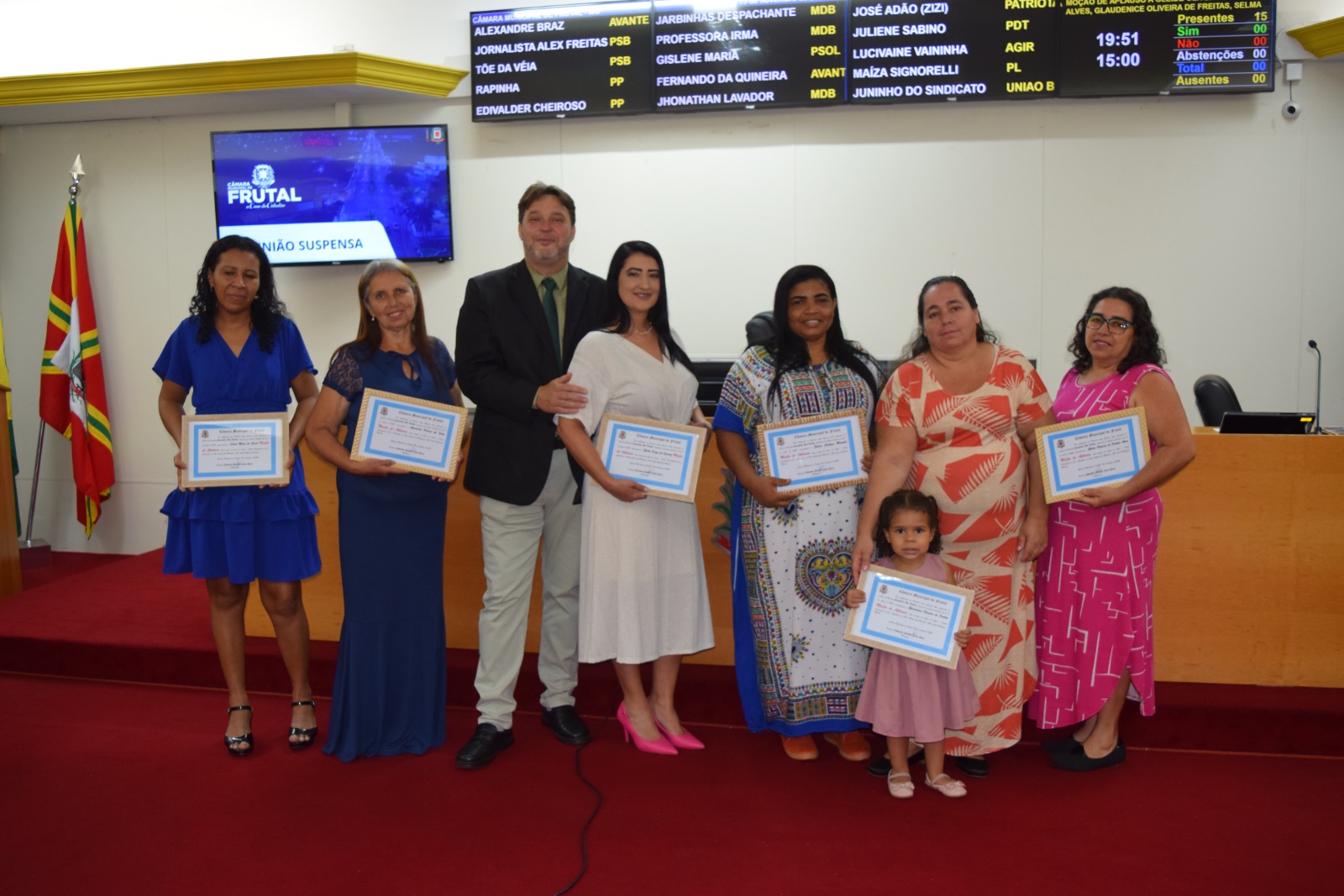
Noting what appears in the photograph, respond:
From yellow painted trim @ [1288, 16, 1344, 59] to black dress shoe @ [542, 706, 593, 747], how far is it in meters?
4.72

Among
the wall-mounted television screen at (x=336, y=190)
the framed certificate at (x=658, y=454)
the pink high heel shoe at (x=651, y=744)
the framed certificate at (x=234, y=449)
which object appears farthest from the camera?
the wall-mounted television screen at (x=336, y=190)

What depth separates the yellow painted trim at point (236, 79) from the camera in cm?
505

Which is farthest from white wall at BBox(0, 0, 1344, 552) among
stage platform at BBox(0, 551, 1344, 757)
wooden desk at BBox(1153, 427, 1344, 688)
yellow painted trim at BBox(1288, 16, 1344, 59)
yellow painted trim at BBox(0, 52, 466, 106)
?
wooden desk at BBox(1153, 427, 1344, 688)

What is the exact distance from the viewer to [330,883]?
2.26 metres

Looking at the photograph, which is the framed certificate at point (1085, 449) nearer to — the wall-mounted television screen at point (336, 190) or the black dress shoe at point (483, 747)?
the black dress shoe at point (483, 747)

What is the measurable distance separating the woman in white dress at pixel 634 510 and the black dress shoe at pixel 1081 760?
107 centimetres

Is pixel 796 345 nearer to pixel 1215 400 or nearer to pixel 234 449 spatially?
pixel 234 449

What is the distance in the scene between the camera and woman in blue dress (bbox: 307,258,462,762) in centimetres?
284

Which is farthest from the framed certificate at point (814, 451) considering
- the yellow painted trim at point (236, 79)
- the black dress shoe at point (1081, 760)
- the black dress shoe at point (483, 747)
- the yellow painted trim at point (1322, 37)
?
the yellow painted trim at point (1322, 37)

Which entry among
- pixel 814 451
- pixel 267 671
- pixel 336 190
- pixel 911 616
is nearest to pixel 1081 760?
pixel 911 616

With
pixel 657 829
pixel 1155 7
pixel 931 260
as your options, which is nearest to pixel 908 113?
pixel 931 260

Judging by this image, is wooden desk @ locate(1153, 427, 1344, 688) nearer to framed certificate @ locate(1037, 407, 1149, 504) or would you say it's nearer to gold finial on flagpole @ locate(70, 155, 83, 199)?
framed certificate @ locate(1037, 407, 1149, 504)

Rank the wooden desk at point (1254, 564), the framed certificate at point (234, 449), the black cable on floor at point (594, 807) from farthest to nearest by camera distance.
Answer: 1. the wooden desk at point (1254, 564)
2. the framed certificate at point (234, 449)
3. the black cable on floor at point (594, 807)

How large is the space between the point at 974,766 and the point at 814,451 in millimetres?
1021
